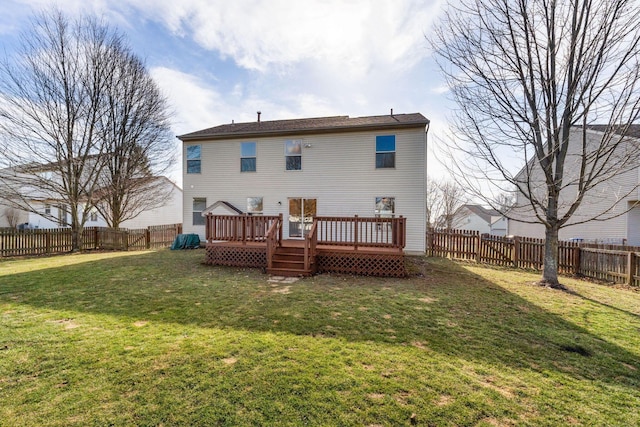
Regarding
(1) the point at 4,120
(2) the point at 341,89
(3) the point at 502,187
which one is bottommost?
(3) the point at 502,187

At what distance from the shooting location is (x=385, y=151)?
39.2ft

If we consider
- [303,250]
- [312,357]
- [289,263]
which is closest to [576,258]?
[303,250]

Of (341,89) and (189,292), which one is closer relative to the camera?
(189,292)

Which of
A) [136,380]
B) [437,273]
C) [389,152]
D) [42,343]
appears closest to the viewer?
[136,380]

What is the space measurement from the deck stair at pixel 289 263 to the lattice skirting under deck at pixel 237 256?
2.16 feet

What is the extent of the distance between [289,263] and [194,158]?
9.09 metres

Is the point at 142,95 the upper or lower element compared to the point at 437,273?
upper

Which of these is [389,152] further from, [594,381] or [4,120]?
[4,120]

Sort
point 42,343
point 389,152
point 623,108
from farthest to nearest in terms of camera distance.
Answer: point 389,152 → point 623,108 → point 42,343

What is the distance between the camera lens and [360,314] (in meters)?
4.79

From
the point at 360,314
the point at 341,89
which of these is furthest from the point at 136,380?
the point at 341,89

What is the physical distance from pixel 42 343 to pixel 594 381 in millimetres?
6554

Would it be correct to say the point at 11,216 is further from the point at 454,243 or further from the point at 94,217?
the point at 454,243

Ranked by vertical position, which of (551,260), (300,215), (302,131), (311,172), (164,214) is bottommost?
(551,260)
